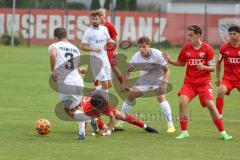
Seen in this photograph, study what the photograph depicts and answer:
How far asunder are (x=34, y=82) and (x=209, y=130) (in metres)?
11.2

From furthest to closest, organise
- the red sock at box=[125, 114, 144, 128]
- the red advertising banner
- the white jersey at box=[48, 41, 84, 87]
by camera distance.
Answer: the red advertising banner → the red sock at box=[125, 114, 144, 128] → the white jersey at box=[48, 41, 84, 87]

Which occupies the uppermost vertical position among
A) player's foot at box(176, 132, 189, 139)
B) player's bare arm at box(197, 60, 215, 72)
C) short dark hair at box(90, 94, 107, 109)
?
player's bare arm at box(197, 60, 215, 72)

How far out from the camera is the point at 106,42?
51.4 ft

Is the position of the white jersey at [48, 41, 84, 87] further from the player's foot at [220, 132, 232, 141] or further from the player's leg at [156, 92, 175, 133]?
the player's foot at [220, 132, 232, 141]

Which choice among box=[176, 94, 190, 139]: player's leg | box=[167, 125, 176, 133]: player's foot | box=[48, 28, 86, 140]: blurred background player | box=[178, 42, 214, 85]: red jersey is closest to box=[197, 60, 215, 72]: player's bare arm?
box=[178, 42, 214, 85]: red jersey

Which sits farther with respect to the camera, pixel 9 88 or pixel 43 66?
pixel 43 66

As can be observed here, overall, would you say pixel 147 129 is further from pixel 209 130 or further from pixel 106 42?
pixel 106 42

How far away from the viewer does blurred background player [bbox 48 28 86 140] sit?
12914 mm

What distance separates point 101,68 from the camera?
1561cm

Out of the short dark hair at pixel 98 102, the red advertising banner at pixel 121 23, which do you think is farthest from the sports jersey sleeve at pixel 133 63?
the red advertising banner at pixel 121 23

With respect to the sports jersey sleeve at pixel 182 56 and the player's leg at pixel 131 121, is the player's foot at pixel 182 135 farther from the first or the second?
the sports jersey sleeve at pixel 182 56

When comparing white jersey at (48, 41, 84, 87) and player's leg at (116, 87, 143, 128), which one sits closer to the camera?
white jersey at (48, 41, 84, 87)

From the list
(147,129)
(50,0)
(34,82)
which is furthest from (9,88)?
(50,0)

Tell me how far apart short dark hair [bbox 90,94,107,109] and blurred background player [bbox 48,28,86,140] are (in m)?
0.33
